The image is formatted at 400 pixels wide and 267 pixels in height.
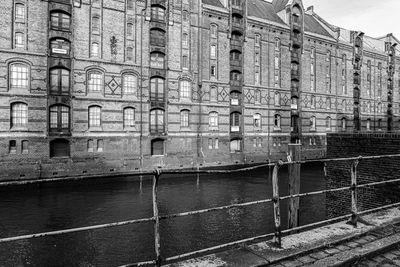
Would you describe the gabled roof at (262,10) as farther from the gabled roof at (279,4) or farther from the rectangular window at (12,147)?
the rectangular window at (12,147)

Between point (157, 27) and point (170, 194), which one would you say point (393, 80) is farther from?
point (170, 194)

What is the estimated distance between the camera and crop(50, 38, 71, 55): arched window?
64.4ft

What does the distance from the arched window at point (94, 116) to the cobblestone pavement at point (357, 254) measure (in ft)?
65.9

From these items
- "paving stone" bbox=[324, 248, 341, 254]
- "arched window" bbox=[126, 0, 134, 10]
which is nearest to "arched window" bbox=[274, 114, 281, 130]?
"arched window" bbox=[126, 0, 134, 10]

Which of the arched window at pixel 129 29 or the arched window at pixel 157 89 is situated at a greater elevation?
the arched window at pixel 129 29

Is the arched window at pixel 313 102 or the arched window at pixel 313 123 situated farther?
the arched window at pixel 313 123

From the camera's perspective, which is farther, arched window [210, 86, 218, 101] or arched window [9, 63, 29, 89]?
arched window [210, 86, 218, 101]

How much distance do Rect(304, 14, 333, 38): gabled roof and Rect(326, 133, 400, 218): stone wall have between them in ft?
86.7

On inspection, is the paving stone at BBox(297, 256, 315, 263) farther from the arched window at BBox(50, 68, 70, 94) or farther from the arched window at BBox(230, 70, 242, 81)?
the arched window at BBox(230, 70, 242, 81)

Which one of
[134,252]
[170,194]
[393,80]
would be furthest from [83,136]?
[393,80]

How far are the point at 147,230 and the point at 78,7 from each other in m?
17.5

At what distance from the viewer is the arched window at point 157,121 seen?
75.3ft

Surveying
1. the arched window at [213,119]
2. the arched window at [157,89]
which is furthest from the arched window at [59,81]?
the arched window at [213,119]

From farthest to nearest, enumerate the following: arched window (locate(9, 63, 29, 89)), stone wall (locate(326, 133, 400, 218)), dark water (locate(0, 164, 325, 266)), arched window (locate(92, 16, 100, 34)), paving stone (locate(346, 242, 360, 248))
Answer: arched window (locate(92, 16, 100, 34)) < arched window (locate(9, 63, 29, 89)) < stone wall (locate(326, 133, 400, 218)) < dark water (locate(0, 164, 325, 266)) < paving stone (locate(346, 242, 360, 248))
